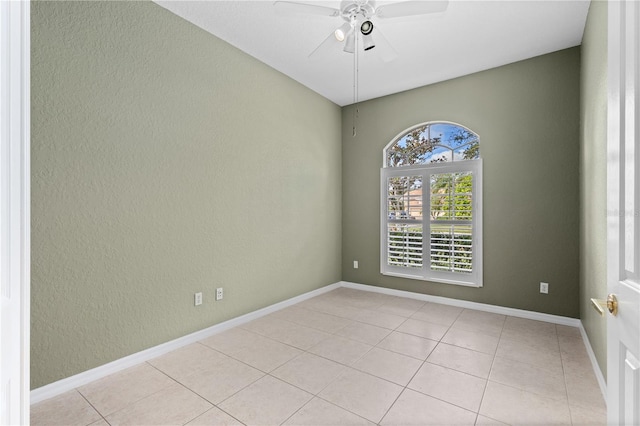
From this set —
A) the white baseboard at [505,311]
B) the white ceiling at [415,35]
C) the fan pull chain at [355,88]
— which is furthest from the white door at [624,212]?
the fan pull chain at [355,88]

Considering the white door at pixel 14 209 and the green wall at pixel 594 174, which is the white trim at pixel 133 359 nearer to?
the white door at pixel 14 209

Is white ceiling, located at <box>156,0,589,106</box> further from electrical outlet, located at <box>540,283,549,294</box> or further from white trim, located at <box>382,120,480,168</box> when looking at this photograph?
electrical outlet, located at <box>540,283,549,294</box>

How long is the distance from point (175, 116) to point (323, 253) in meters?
2.68

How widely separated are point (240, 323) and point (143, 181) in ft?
5.57

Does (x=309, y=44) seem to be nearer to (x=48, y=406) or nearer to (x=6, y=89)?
(x=6, y=89)

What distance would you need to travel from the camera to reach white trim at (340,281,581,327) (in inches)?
125

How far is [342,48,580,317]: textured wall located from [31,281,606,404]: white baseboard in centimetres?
8

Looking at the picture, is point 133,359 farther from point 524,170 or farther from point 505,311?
point 524,170

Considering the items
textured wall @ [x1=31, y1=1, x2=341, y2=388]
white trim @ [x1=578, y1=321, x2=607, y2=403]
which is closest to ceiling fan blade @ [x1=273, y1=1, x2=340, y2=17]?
textured wall @ [x1=31, y1=1, x2=341, y2=388]

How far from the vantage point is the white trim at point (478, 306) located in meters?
3.17

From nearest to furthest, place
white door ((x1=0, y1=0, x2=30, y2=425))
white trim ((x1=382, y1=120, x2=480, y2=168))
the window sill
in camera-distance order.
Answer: white door ((x1=0, y1=0, x2=30, y2=425)) → the window sill → white trim ((x1=382, y1=120, x2=480, y2=168))

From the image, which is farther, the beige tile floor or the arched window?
the arched window

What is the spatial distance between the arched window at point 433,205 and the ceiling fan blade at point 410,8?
83.0 inches

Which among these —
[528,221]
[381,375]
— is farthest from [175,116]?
[528,221]
